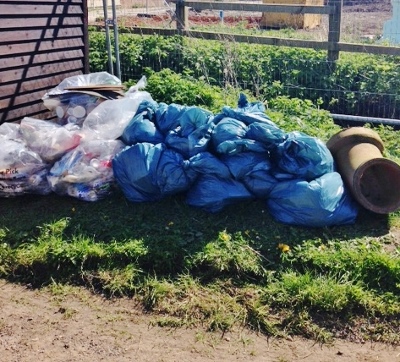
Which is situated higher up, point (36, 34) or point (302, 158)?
point (36, 34)

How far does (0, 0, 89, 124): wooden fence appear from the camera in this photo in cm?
537

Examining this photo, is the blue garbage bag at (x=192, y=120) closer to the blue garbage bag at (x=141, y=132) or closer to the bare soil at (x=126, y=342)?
the blue garbage bag at (x=141, y=132)

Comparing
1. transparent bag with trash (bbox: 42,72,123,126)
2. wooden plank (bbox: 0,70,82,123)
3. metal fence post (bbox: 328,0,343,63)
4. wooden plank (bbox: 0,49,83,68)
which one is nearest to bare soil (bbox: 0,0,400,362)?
transparent bag with trash (bbox: 42,72,123,126)

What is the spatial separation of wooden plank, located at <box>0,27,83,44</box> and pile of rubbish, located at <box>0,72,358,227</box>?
3.18 feet

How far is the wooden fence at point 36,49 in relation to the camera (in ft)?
17.6

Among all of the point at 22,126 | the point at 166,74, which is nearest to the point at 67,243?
the point at 22,126

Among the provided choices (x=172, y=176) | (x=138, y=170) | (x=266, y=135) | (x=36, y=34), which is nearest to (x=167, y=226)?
(x=172, y=176)

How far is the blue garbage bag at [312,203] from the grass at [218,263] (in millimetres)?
72

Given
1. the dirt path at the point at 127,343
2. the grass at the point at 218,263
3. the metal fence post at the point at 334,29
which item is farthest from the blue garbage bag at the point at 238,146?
the metal fence post at the point at 334,29

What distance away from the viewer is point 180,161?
431 centimetres

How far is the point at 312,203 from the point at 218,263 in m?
0.88

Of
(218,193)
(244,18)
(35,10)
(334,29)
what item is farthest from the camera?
(244,18)

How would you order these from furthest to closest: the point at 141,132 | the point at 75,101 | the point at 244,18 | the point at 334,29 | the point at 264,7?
the point at 244,18 → the point at 264,7 → the point at 334,29 → the point at 75,101 → the point at 141,132

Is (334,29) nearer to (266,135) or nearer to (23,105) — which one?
(266,135)
